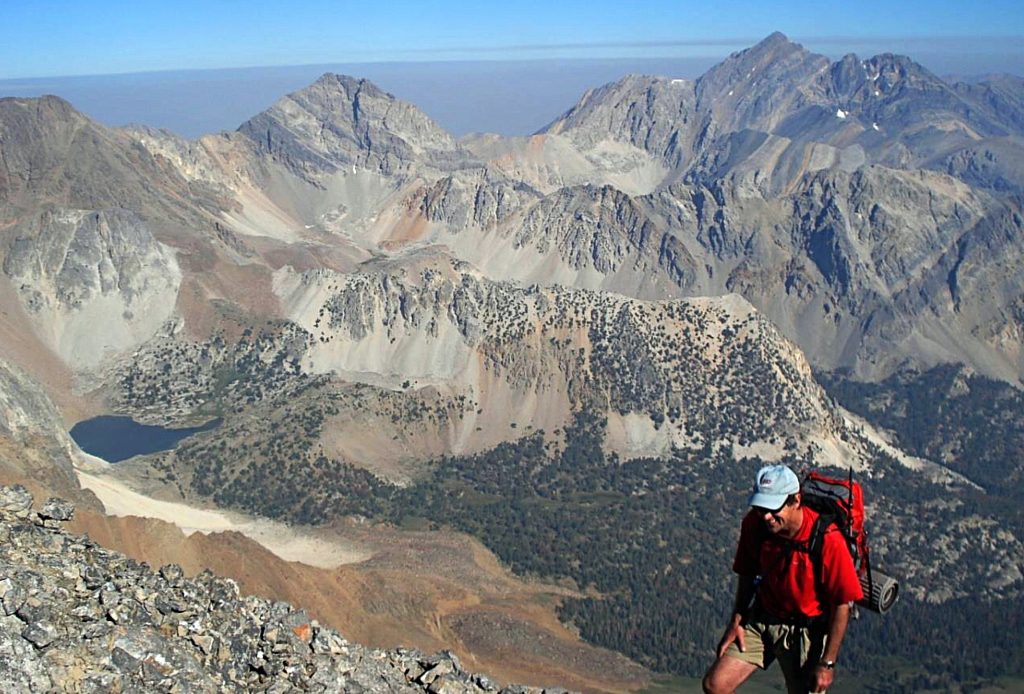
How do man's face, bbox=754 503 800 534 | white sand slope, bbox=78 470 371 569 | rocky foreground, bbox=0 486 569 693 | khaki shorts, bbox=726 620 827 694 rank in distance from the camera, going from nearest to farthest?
man's face, bbox=754 503 800 534
khaki shorts, bbox=726 620 827 694
rocky foreground, bbox=0 486 569 693
white sand slope, bbox=78 470 371 569

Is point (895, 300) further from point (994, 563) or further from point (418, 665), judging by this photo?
point (418, 665)

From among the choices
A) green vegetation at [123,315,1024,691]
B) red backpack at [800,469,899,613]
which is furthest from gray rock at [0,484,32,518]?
green vegetation at [123,315,1024,691]

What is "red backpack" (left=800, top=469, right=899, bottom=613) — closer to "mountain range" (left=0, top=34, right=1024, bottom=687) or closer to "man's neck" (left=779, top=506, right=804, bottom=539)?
"man's neck" (left=779, top=506, right=804, bottom=539)

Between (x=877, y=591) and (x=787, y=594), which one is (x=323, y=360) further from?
(x=877, y=591)

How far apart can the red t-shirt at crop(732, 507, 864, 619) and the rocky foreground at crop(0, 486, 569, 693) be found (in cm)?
899

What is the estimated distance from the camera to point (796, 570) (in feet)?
47.8

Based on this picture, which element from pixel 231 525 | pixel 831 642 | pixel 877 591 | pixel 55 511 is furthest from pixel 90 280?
A: pixel 877 591

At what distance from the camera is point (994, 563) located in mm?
99250

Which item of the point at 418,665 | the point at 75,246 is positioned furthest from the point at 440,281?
the point at 418,665

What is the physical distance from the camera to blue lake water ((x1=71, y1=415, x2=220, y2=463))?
111812 millimetres

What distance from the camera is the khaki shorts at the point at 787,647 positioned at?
15.0 metres

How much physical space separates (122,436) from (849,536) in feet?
370

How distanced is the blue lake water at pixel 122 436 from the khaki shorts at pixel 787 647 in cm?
10178

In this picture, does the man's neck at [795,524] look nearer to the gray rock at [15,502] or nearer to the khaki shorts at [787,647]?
the khaki shorts at [787,647]
